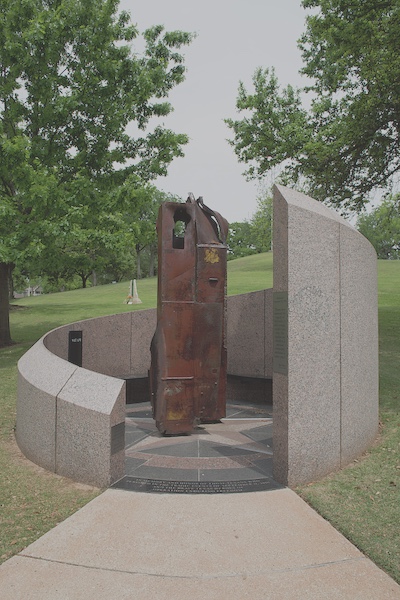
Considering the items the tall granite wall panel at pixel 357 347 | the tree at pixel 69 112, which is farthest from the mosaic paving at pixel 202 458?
the tree at pixel 69 112

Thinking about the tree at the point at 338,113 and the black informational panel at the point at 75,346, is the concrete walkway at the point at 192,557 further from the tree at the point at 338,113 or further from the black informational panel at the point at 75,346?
the tree at the point at 338,113

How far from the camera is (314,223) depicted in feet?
18.1

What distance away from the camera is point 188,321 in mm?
7363

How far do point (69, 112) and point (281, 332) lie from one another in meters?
10.9

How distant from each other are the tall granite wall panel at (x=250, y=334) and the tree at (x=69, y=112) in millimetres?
4813

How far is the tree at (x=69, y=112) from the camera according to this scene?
12.4 m

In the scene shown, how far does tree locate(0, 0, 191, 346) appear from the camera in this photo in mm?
12414

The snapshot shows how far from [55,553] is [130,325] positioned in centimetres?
747

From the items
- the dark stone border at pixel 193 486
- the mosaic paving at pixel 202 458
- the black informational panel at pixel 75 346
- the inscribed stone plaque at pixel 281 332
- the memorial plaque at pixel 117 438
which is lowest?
the mosaic paving at pixel 202 458

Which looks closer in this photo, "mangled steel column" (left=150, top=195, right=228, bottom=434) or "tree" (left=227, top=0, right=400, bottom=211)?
"mangled steel column" (left=150, top=195, right=228, bottom=434)

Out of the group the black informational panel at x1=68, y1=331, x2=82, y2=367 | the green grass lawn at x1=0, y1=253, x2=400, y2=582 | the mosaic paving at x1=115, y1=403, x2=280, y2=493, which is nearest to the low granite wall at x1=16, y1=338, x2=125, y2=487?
the green grass lawn at x1=0, y1=253, x2=400, y2=582

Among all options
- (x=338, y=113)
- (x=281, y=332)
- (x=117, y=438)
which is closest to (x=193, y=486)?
(x=117, y=438)

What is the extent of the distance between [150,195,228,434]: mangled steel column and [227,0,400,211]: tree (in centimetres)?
929

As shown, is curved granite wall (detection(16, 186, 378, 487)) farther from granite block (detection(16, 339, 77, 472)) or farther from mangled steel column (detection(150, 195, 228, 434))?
mangled steel column (detection(150, 195, 228, 434))
